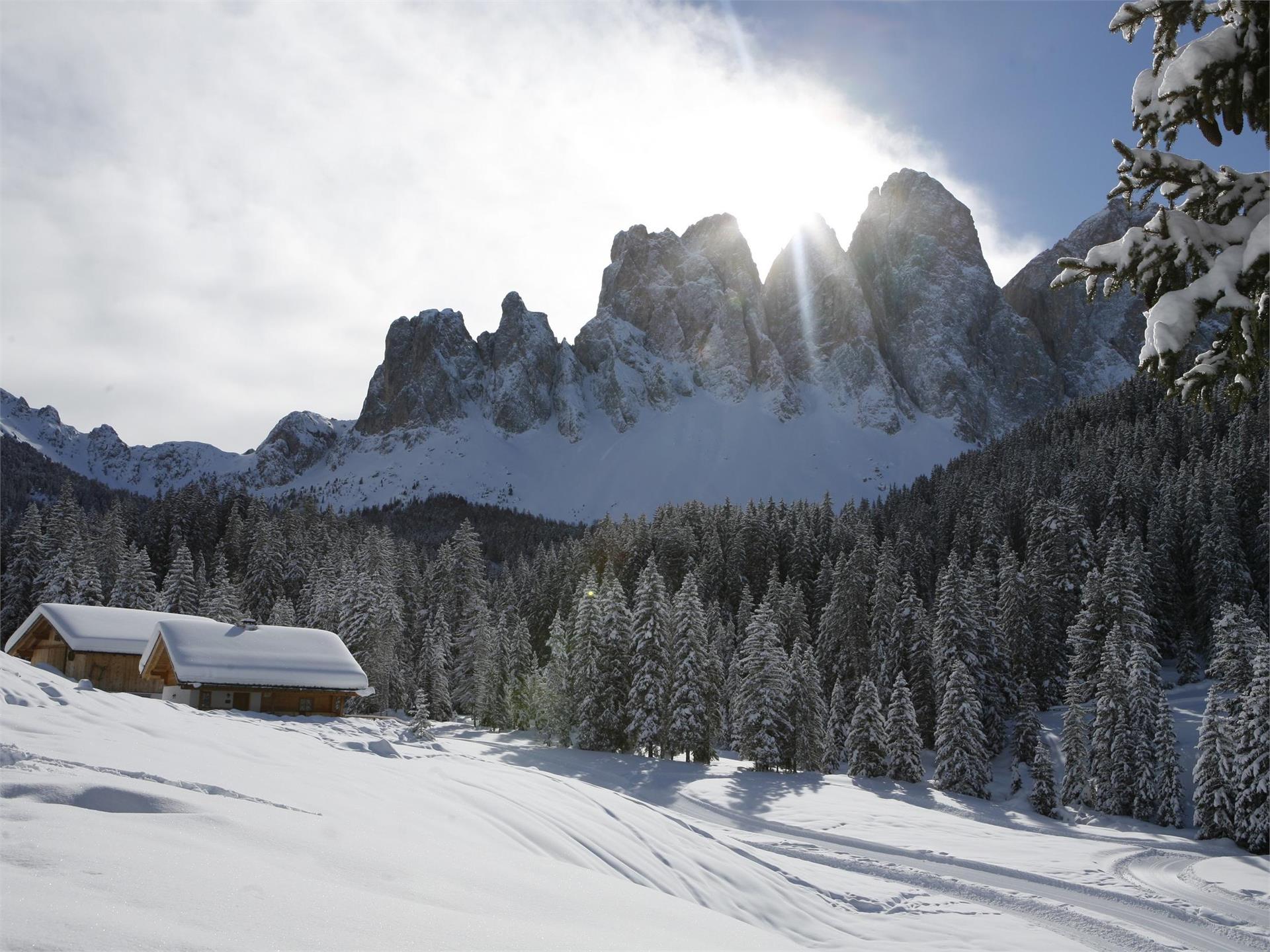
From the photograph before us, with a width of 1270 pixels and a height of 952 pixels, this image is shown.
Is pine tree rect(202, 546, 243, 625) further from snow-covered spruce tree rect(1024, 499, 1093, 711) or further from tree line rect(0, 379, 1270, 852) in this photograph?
snow-covered spruce tree rect(1024, 499, 1093, 711)

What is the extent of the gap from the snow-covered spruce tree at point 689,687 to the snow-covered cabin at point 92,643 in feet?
82.6

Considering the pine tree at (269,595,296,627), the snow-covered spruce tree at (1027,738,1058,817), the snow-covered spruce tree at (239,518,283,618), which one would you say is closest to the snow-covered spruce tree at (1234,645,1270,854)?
the snow-covered spruce tree at (1027,738,1058,817)

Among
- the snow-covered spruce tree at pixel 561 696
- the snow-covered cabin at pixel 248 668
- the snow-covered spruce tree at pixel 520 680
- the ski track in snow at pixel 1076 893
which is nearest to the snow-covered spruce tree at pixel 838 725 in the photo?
the snow-covered spruce tree at pixel 561 696

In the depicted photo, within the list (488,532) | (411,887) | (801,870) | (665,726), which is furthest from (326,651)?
(488,532)

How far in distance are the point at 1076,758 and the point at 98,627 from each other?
163ft

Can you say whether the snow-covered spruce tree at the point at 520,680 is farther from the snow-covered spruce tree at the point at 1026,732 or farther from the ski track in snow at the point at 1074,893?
the ski track in snow at the point at 1074,893

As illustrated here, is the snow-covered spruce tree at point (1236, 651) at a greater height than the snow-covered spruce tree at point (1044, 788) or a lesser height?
greater

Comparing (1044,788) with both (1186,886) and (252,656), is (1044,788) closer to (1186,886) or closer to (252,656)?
(1186,886)

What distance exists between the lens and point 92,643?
35281mm

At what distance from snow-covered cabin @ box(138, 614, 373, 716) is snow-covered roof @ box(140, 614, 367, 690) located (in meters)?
0.03

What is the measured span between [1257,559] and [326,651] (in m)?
71.1

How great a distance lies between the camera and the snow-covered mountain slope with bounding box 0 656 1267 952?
4613mm

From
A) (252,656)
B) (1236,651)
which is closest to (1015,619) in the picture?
(1236,651)

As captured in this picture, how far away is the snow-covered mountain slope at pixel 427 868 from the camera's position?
4613 mm
